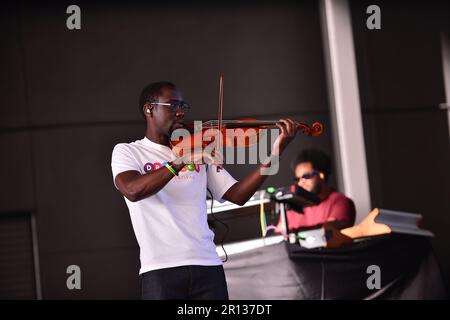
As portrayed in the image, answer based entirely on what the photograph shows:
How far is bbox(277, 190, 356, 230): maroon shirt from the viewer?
14.7 ft


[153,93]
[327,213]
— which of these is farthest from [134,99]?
[153,93]

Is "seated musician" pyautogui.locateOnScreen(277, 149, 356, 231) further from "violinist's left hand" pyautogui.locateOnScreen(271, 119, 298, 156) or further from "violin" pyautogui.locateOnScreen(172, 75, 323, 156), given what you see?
"violinist's left hand" pyautogui.locateOnScreen(271, 119, 298, 156)

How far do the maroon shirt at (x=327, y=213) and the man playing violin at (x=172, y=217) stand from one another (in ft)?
6.97

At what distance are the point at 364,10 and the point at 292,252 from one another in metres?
3.09

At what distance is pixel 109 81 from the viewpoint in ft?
19.7

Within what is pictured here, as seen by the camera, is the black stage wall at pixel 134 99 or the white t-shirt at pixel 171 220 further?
the black stage wall at pixel 134 99

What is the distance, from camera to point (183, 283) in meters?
2.29

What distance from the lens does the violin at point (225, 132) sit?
2463 mm

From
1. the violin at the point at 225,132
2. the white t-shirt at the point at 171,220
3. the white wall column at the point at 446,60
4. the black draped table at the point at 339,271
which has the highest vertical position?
the white wall column at the point at 446,60

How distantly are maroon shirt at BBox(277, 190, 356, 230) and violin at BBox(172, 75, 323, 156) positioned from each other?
189 cm

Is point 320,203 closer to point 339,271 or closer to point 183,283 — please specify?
point 339,271

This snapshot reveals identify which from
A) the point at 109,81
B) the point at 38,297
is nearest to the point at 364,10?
the point at 109,81

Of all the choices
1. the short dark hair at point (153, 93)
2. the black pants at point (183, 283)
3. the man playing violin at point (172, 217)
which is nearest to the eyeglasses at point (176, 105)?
the short dark hair at point (153, 93)

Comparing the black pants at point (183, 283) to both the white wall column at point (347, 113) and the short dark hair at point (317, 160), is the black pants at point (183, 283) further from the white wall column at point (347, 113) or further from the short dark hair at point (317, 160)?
the white wall column at point (347, 113)
